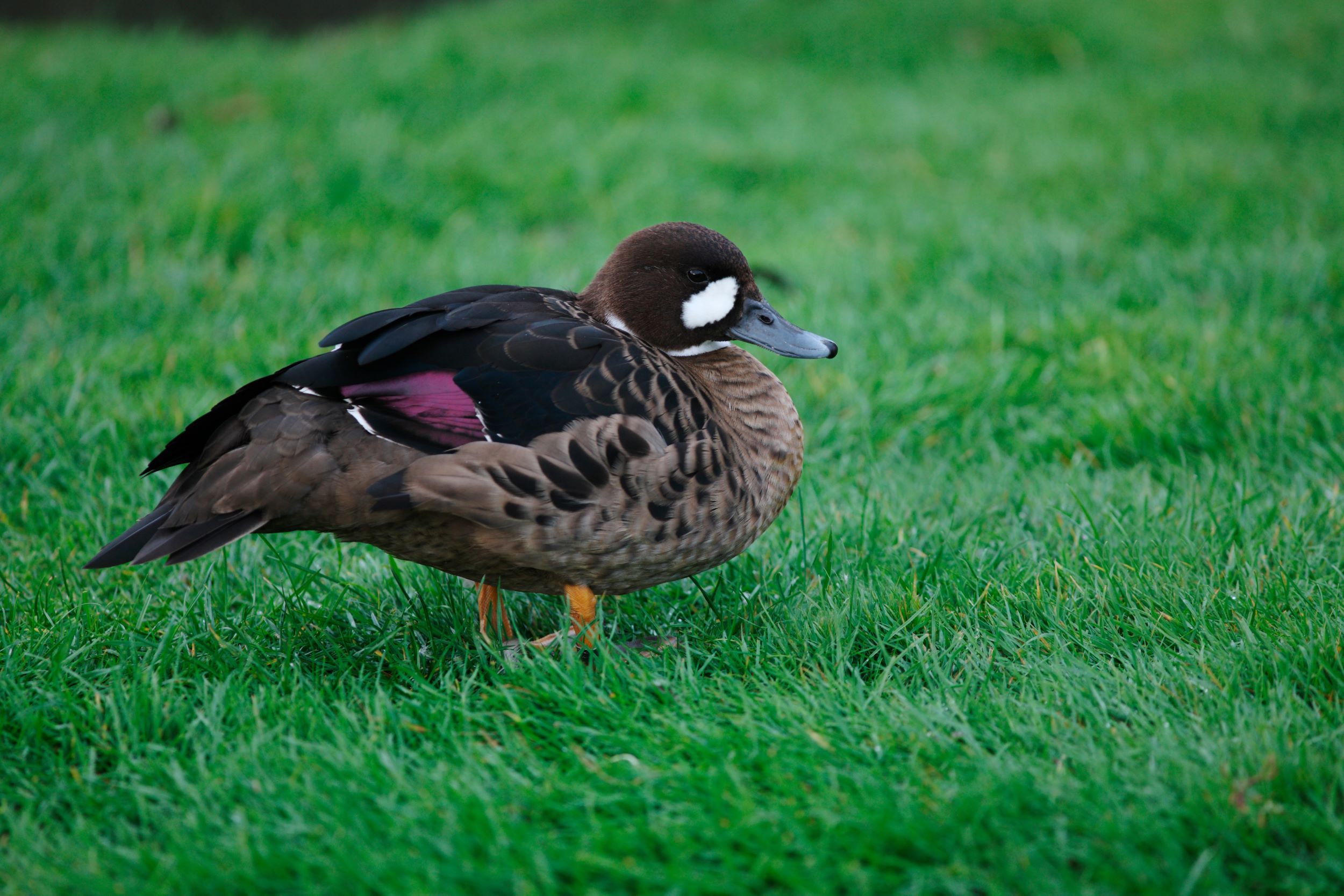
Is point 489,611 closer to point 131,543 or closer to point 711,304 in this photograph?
point 131,543

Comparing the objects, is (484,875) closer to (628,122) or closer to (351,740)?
(351,740)

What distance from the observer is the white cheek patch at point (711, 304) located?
3.00 meters

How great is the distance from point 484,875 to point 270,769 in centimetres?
58

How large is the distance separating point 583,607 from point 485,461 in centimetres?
47

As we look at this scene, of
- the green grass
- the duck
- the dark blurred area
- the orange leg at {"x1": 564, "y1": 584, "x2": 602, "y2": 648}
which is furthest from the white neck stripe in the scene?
the dark blurred area

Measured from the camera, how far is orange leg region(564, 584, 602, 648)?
8.51ft

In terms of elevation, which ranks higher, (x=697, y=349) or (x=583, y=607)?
(x=697, y=349)

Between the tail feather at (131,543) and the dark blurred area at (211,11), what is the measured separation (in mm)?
8472

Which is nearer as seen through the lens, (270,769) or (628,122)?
(270,769)

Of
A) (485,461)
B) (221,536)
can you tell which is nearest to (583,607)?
(485,461)

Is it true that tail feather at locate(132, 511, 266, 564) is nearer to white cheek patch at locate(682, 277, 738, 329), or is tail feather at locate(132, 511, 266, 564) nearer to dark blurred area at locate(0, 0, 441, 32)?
white cheek patch at locate(682, 277, 738, 329)

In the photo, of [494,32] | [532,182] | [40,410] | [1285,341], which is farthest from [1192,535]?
[494,32]

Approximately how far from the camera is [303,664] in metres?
2.61

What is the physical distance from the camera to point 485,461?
2.40 m
